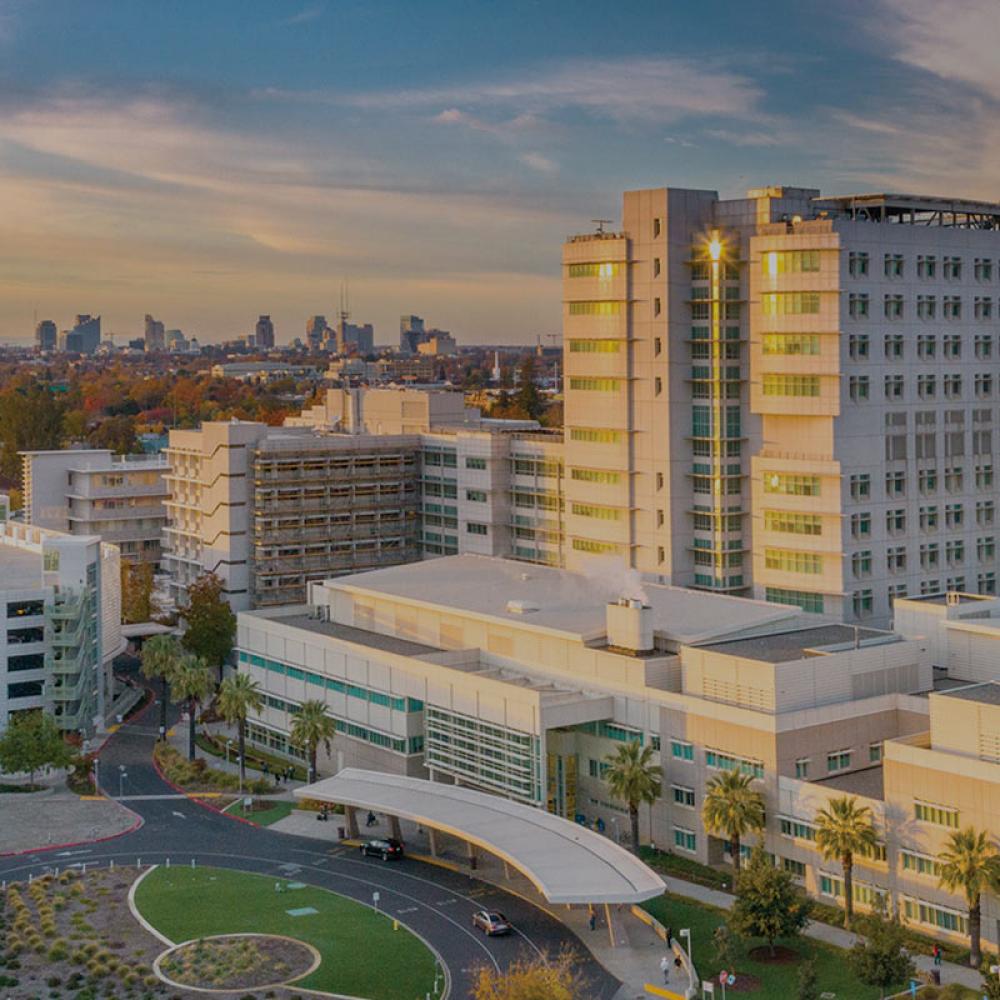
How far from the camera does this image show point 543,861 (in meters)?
79.7

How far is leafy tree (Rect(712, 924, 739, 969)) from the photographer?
73.4 metres

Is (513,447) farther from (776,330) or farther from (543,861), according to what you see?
(543,861)

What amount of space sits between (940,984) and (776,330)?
2281 inches

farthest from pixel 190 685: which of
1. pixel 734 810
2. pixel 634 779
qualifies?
pixel 734 810

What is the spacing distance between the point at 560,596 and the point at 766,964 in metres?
39.9

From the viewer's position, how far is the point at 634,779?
88.7 metres

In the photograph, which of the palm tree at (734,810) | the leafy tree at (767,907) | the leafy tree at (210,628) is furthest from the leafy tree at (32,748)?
the leafy tree at (767,907)

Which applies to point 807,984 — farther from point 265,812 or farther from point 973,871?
point 265,812

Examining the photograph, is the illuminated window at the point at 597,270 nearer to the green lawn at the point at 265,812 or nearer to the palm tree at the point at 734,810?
the green lawn at the point at 265,812

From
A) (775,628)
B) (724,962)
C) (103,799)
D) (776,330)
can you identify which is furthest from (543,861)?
(776,330)

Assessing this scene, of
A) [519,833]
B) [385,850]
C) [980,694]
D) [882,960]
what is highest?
[980,694]

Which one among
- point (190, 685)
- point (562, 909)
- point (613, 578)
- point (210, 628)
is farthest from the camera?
point (210, 628)

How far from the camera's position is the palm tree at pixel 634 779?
8875 cm

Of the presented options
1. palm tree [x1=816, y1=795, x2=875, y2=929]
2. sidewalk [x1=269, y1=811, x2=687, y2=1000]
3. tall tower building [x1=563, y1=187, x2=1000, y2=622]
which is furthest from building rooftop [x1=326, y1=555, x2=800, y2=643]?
palm tree [x1=816, y1=795, x2=875, y2=929]
